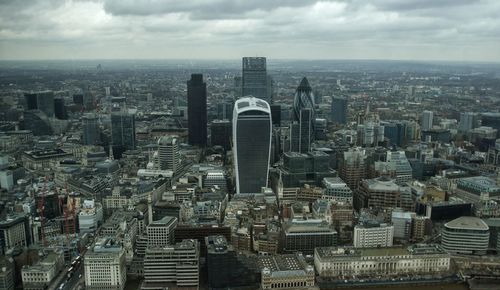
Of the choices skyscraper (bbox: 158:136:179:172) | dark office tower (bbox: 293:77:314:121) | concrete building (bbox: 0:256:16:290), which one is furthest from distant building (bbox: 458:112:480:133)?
Result: concrete building (bbox: 0:256:16:290)

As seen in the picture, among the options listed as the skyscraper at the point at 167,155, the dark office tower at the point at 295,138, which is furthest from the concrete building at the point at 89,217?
the dark office tower at the point at 295,138

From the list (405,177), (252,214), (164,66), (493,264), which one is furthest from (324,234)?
(164,66)

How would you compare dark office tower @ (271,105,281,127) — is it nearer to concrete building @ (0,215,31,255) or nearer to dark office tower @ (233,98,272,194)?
dark office tower @ (233,98,272,194)

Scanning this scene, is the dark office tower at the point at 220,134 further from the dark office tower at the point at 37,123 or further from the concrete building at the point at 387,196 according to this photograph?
the concrete building at the point at 387,196

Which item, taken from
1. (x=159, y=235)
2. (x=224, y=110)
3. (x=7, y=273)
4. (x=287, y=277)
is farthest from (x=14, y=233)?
(x=224, y=110)

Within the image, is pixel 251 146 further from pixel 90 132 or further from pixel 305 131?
pixel 90 132

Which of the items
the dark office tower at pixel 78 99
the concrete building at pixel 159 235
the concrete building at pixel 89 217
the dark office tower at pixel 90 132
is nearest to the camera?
the concrete building at pixel 159 235
